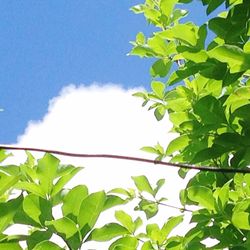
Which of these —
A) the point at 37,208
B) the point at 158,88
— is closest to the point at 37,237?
the point at 37,208

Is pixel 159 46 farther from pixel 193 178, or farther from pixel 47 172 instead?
pixel 47 172

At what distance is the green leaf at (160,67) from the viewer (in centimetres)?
226

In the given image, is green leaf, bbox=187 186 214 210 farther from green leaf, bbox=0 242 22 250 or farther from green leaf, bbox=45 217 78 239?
green leaf, bbox=0 242 22 250

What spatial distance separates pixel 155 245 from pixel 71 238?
2.21ft

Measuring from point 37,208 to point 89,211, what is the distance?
0.13 m

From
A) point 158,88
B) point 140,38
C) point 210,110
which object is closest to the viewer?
point 210,110

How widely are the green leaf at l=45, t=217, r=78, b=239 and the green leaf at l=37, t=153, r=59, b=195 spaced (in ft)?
0.38

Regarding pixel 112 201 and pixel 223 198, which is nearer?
pixel 112 201

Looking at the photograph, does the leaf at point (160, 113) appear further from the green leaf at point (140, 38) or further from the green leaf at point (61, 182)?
the green leaf at point (61, 182)

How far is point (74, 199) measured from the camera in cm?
130

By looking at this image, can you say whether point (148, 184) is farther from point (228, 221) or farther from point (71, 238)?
point (71, 238)

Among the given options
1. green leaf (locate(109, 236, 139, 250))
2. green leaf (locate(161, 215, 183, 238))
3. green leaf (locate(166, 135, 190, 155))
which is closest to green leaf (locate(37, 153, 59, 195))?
green leaf (locate(109, 236, 139, 250))

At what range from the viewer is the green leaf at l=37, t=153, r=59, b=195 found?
133cm

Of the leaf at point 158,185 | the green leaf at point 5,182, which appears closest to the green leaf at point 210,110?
the green leaf at point 5,182
